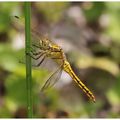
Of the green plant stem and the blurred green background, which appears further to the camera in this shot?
the blurred green background

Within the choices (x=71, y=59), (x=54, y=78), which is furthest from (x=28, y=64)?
(x=71, y=59)

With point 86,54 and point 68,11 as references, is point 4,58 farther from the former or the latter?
point 68,11

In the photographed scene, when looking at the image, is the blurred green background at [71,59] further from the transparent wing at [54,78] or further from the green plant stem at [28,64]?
the green plant stem at [28,64]

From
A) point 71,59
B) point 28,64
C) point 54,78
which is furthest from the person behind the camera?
point 71,59

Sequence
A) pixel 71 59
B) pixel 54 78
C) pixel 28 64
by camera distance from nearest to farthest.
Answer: pixel 28 64 < pixel 54 78 < pixel 71 59

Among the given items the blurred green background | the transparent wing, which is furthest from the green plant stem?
the blurred green background

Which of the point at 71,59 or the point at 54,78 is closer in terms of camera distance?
the point at 54,78

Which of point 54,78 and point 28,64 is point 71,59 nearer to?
point 54,78

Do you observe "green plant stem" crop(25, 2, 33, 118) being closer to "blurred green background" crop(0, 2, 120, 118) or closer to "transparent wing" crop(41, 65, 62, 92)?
"transparent wing" crop(41, 65, 62, 92)

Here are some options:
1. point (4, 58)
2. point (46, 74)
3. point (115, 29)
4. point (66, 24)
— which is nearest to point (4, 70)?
point (4, 58)
